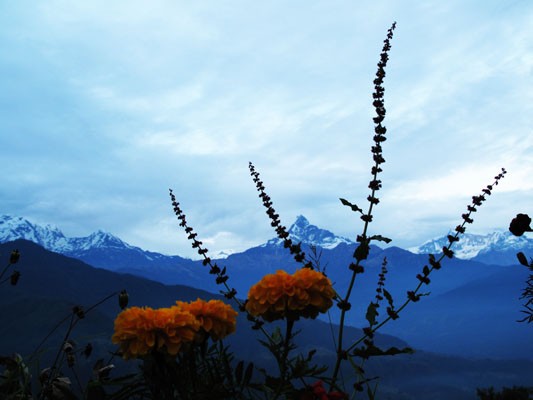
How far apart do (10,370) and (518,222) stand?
3417mm

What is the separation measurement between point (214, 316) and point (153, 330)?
0.40 meters

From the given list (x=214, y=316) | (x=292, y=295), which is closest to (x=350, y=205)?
(x=292, y=295)

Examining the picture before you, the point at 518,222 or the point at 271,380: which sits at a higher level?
the point at 518,222

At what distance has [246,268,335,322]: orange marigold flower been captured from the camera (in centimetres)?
240

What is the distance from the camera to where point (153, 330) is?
2.03 metres

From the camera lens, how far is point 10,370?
2574 mm

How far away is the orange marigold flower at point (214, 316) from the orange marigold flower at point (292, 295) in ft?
0.74

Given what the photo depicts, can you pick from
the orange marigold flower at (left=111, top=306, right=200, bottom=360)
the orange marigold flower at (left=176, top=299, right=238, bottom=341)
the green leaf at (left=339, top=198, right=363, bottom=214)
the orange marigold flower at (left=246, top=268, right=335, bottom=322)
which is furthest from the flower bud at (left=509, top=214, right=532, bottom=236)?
the orange marigold flower at (left=111, top=306, right=200, bottom=360)

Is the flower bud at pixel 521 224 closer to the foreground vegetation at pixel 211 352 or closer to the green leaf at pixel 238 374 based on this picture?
the foreground vegetation at pixel 211 352

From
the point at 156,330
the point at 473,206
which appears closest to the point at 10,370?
the point at 156,330

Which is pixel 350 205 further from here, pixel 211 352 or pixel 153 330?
pixel 153 330

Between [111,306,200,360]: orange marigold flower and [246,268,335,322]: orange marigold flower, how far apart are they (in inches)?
20.3

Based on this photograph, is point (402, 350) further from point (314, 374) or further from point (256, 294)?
point (256, 294)

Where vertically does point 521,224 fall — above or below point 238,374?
above
